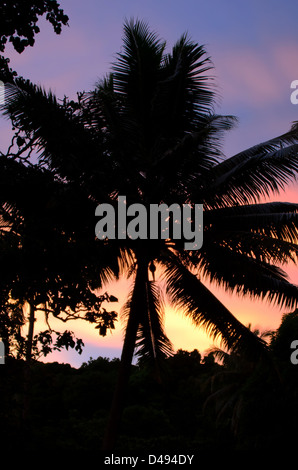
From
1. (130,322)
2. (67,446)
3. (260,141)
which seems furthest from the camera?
(67,446)

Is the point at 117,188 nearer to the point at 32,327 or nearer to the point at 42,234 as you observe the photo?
the point at 42,234

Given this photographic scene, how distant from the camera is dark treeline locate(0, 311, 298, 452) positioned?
19.3m

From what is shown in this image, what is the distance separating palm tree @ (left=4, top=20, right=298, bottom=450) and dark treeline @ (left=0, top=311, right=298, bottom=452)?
60.0 inches

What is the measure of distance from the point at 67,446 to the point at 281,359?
1032cm

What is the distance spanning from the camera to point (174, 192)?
38.1 feet

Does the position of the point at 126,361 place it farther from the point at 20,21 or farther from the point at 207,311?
the point at 20,21

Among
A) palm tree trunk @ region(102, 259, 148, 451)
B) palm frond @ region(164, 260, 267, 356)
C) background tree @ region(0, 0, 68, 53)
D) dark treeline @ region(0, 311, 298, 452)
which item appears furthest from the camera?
dark treeline @ region(0, 311, 298, 452)

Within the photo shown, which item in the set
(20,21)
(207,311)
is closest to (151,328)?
(207,311)

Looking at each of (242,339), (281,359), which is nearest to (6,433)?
(242,339)

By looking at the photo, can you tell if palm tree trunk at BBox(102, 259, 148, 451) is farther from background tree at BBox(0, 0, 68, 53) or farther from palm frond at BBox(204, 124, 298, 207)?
background tree at BBox(0, 0, 68, 53)

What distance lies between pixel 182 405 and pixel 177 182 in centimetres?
2763

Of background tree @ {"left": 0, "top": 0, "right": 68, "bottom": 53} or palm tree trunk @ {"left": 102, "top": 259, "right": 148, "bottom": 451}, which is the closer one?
background tree @ {"left": 0, "top": 0, "right": 68, "bottom": 53}

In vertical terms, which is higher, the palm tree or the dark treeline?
the palm tree

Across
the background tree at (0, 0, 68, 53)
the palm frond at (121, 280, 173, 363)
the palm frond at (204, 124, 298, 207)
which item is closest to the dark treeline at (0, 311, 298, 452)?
the palm frond at (121, 280, 173, 363)
